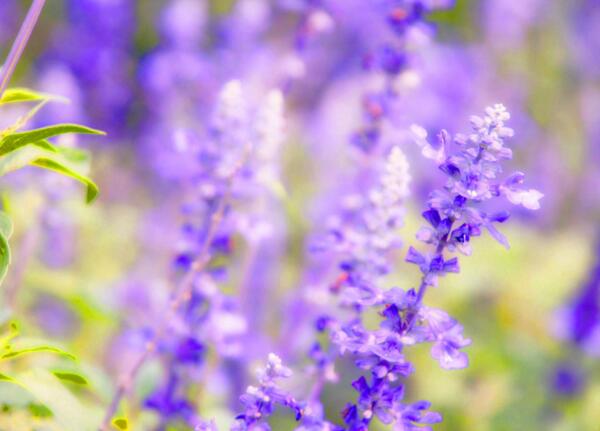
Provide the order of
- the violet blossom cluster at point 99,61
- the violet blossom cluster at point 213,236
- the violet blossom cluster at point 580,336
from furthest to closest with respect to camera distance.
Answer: the violet blossom cluster at point 99,61
the violet blossom cluster at point 580,336
the violet blossom cluster at point 213,236

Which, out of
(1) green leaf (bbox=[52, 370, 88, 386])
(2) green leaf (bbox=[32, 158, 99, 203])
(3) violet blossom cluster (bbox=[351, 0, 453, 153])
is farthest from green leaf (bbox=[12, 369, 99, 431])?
(3) violet blossom cluster (bbox=[351, 0, 453, 153])

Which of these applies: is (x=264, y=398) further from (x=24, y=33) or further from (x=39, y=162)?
(x=24, y=33)

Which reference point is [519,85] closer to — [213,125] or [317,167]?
[317,167]

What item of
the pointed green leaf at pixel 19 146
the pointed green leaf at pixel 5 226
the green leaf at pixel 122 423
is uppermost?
the pointed green leaf at pixel 19 146

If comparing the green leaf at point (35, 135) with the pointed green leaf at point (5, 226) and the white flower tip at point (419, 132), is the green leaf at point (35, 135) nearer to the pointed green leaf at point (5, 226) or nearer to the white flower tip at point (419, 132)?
the pointed green leaf at point (5, 226)

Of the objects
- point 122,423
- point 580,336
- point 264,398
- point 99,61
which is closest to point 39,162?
point 122,423

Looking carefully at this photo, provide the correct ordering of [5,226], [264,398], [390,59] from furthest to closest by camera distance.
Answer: [390,59], [5,226], [264,398]

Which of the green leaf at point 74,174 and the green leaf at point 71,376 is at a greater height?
the green leaf at point 74,174


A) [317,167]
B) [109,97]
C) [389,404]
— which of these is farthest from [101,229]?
[389,404]

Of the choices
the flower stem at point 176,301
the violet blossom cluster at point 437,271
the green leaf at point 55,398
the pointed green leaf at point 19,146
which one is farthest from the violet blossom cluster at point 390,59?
the green leaf at point 55,398
